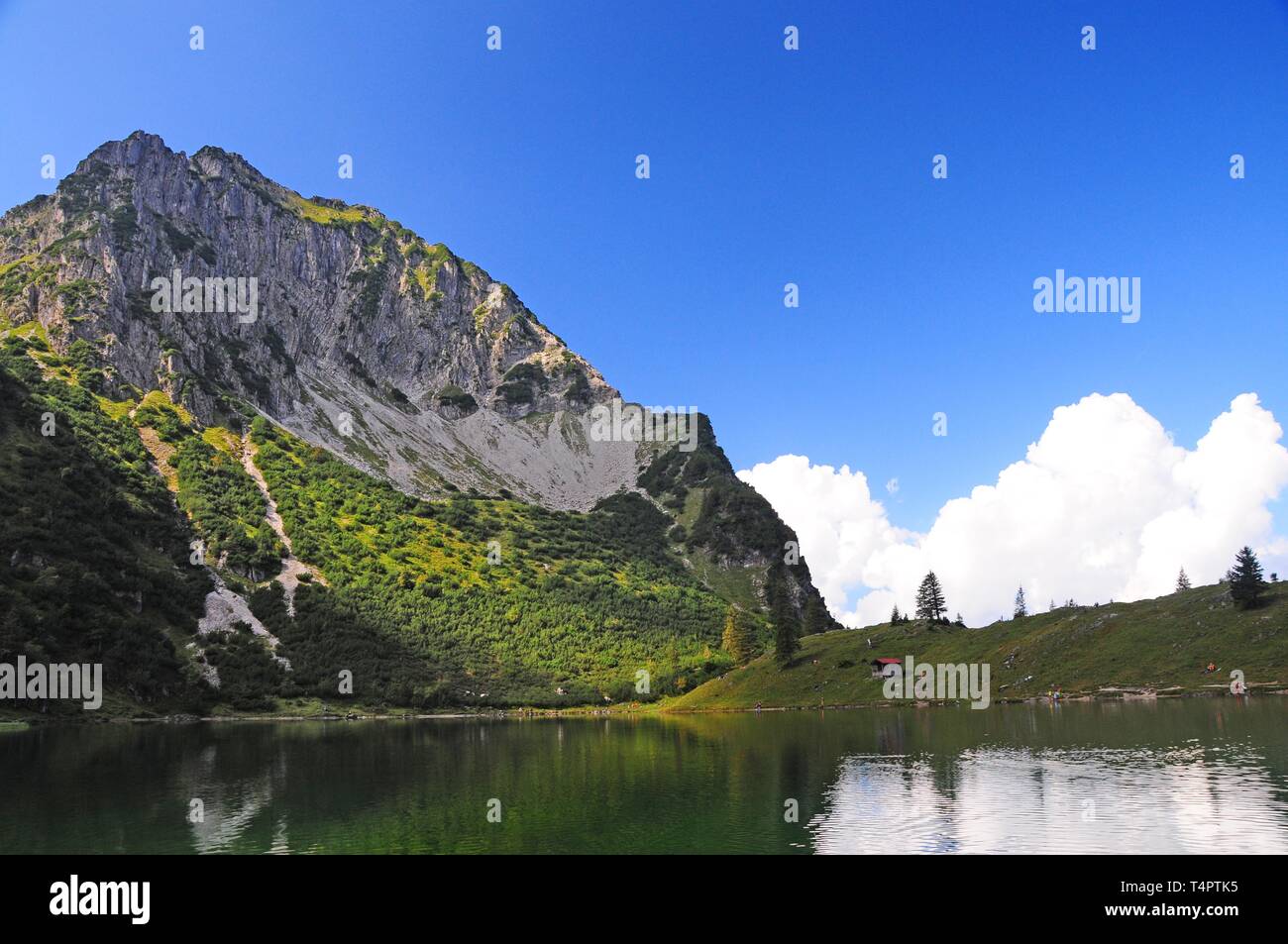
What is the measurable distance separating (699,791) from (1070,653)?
107 meters

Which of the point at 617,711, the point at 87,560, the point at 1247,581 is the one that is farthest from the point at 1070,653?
the point at 87,560

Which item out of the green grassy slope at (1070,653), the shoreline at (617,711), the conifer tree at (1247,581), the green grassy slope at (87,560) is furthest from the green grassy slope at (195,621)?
the conifer tree at (1247,581)

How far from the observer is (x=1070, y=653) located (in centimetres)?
13012

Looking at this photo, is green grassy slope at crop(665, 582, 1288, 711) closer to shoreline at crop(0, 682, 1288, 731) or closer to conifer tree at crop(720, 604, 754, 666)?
shoreline at crop(0, 682, 1288, 731)

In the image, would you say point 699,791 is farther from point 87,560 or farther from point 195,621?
point 87,560

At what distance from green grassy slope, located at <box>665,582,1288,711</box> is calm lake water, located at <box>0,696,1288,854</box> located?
25.3 metres

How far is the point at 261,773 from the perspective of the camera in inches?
2458

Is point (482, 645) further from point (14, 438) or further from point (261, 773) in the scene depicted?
point (261, 773)

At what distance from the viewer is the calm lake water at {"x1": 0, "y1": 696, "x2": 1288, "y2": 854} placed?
35.3 metres

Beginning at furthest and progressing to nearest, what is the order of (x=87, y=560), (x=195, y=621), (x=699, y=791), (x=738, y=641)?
1. (x=738, y=641)
2. (x=195, y=621)
3. (x=87, y=560)
4. (x=699, y=791)

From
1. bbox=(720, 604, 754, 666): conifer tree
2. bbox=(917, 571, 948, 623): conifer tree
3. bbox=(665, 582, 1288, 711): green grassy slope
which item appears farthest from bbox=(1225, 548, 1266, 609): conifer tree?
bbox=(720, 604, 754, 666): conifer tree

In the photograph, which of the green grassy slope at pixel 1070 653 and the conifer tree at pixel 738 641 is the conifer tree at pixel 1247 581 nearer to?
the green grassy slope at pixel 1070 653

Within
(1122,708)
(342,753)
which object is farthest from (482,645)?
(1122,708)
